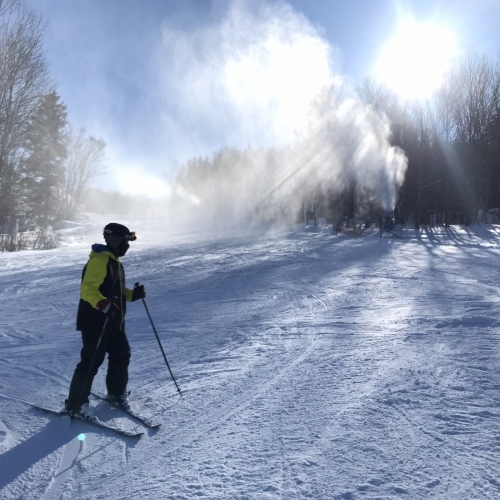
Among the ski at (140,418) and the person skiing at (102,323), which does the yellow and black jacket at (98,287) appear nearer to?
the person skiing at (102,323)

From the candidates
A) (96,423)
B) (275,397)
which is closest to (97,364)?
(96,423)

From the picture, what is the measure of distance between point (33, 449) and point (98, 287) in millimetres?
1337

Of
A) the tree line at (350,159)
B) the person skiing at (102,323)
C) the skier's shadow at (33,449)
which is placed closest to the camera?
the skier's shadow at (33,449)

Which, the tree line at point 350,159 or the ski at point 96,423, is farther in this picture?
the tree line at point 350,159

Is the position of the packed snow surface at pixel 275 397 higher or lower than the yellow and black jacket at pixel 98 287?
lower

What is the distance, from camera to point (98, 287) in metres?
4.16

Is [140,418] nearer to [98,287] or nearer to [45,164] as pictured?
[98,287]

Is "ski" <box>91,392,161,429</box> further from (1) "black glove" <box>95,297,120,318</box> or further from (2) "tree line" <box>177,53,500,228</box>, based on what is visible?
(2) "tree line" <box>177,53,500,228</box>

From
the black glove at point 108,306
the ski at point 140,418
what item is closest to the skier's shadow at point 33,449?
the ski at point 140,418

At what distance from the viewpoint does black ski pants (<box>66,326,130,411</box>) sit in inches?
165

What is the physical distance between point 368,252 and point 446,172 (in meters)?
20.1

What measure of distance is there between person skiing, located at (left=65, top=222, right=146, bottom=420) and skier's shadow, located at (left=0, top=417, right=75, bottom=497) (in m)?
0.21

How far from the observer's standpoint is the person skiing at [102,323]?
13.6 ft

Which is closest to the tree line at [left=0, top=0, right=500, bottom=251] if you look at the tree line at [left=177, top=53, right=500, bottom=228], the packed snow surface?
the tree line at [left=177, top=53, right=500, bottom=228]
